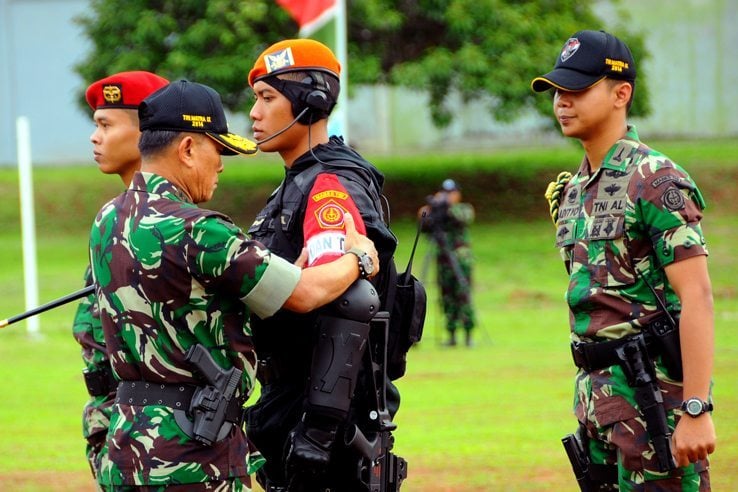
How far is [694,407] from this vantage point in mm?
4211

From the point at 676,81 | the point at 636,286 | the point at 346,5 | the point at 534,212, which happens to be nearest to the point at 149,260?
the point at 636,286

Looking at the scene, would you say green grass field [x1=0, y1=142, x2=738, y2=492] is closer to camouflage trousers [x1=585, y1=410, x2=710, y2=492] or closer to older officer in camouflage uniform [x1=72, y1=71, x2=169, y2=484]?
older officer in camouflage uniform [x1=72, y1=71, x2=169, y2=484]

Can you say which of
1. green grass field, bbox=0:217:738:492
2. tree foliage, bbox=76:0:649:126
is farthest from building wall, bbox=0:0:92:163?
green grass field, bbox=0:217:738:492

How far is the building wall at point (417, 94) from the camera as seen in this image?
3450 centimetres

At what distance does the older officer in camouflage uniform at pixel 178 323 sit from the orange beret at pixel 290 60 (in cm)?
78

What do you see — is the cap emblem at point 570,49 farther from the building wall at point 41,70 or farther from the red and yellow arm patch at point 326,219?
the building wall at point 41,70

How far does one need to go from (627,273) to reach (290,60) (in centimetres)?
157

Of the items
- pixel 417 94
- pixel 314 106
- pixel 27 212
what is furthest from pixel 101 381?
pixel 417 94

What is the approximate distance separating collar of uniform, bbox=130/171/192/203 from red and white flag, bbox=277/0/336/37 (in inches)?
513

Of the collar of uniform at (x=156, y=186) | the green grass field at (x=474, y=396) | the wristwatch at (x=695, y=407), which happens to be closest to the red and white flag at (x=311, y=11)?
the green grass field at (x=474, y=396)

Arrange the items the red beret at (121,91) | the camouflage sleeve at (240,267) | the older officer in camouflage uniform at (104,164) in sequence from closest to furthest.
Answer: the camouflage sleeve at (240,267), the older officer in camouflage uniform at (104,164), the red beret at (121,91)

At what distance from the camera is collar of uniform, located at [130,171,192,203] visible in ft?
13.3

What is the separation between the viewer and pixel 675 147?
32.4 meters

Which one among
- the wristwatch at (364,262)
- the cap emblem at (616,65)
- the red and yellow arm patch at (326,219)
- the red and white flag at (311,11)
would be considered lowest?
the red and white flag at (311,11)
